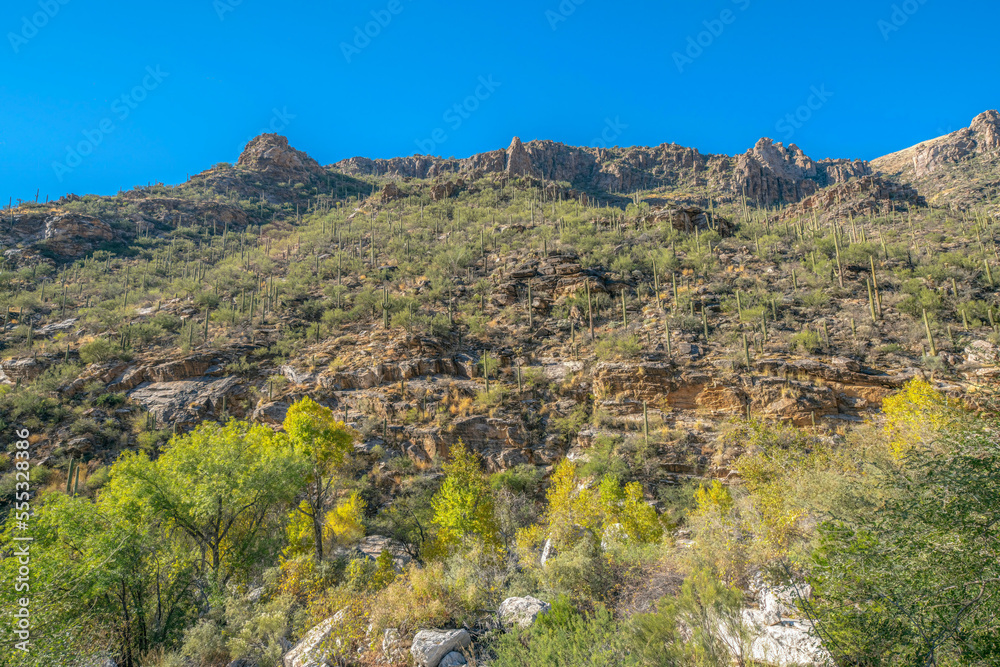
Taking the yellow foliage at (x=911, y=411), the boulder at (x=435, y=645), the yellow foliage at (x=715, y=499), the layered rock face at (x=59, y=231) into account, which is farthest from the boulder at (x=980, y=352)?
the layered rock face at (x=59, y=231)

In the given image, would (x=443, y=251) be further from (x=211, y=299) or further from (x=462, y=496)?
(x=462, y=496)

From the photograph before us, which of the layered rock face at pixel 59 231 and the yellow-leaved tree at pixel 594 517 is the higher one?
the layered rock face at pixel 59 231

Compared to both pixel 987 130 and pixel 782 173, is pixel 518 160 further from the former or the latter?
pixel 987 130

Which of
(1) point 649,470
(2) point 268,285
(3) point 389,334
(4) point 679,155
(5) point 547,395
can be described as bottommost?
(1) point 649,470

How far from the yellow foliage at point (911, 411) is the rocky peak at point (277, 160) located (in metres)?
75.5

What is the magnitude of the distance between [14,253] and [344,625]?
173 ft

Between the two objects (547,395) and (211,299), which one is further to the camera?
(211,299)

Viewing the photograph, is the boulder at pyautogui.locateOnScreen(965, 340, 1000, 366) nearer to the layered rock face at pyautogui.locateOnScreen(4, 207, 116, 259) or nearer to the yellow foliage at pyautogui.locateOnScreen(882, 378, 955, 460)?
the yellow foliage at pyautogui.locateOnScreen(882, 378, 955, 460)

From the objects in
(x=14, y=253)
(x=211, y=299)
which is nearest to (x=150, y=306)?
(x=211, y=299)

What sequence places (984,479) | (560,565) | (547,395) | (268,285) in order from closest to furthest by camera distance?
(984,479) < (560,565) < (547,395) < (268,285)

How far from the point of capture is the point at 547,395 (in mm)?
26047

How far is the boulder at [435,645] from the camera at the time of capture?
306 inches

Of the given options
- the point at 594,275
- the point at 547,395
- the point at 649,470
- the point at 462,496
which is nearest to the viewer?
the point at 462,496

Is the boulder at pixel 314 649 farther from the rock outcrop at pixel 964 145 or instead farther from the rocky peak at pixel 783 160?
the rocky peak at pixel 783 160
